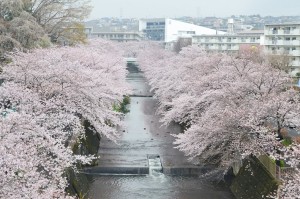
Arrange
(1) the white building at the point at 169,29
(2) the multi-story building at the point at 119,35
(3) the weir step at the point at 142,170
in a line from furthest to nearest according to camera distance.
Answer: (2) the multi-story building at the point at 119,35 < (1) the white building at the point at 169,29 < (3) the weir step at the point at 142,170

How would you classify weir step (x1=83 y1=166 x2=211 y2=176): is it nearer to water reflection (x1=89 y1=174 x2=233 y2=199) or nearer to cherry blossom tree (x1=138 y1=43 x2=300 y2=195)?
water reflection (x1=89 y1=174 x2=233 y2=199)

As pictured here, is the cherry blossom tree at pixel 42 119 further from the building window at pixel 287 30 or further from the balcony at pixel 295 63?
the building window at pixel 287 30

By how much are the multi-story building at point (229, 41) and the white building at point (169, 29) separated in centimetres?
2396

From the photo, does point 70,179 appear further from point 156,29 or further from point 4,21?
point 156,29

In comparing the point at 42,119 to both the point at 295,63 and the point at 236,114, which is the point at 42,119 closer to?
the point at 236,114

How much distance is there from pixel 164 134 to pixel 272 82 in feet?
35.1

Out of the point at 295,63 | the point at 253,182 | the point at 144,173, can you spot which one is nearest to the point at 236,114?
the point at 253,182

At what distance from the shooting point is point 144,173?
21.0m

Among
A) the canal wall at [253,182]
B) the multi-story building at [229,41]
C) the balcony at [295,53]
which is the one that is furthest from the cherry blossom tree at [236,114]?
the multi-story building at [229,41]

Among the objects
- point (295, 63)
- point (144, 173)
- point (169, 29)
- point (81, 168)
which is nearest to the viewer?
point (81, 168)

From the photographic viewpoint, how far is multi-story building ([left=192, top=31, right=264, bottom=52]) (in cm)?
7362

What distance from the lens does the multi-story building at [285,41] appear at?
50.2 metres

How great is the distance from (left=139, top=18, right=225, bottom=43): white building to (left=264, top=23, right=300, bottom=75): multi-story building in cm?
5095

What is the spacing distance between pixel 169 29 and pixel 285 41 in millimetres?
73069
